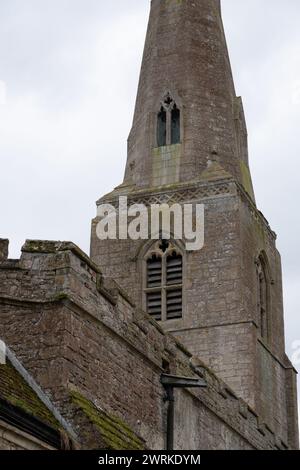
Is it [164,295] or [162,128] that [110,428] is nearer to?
[164,295]

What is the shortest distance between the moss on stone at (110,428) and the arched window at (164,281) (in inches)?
677

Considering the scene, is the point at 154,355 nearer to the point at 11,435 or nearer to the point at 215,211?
the point at 11,435

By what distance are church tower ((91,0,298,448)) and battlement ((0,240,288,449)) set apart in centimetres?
1385

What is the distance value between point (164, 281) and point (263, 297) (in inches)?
118

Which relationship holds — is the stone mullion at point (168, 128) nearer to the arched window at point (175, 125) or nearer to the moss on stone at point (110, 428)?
the arched window at point (175, 125)

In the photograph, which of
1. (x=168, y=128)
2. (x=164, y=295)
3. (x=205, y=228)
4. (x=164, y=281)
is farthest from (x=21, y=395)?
(x=168, y=128)

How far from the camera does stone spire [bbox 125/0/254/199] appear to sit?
33.4m

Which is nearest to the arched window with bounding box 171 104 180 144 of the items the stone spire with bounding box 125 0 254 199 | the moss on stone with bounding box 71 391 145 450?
the stone spire with bounding box 125 0 254 199

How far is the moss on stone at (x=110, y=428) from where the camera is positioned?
12898 millimetres

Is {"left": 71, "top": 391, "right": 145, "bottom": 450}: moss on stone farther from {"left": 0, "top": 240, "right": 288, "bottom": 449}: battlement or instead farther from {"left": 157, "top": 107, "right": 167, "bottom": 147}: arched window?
{"left": 157, "top": 107, "right": 167, "bottom": 147}: arched window

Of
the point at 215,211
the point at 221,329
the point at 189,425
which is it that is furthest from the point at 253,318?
the point at 189,425

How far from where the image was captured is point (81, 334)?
1393 centimetres

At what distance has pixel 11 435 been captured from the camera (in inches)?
440
